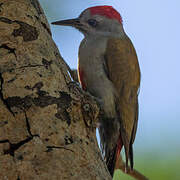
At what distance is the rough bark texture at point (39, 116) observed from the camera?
71.1 inches

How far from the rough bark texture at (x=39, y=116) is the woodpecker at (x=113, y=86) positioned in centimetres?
100

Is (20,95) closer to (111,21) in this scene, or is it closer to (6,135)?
(6,135)

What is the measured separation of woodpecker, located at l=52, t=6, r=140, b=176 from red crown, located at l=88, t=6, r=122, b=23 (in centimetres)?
50

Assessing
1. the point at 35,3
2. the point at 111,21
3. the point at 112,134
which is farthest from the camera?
the point at 111,21

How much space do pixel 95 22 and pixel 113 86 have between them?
1.04 m

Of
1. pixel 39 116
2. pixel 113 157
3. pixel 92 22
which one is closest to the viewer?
pixel 39 116

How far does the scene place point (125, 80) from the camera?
11.9ft

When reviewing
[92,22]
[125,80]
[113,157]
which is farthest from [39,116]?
[92,22]

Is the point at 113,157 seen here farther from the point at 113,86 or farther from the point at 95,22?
the point at 95,22

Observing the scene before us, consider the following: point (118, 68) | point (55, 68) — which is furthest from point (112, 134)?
point (55, 68)

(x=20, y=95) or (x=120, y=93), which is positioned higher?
(x=20, y=95)

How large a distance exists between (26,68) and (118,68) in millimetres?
1549

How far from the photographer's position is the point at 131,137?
364 cm

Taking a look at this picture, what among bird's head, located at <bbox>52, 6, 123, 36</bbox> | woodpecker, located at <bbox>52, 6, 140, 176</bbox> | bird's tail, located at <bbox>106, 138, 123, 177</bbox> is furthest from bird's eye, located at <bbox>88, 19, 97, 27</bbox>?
bird's tail, located at <bbox>106, 138, 123, 177</bbox>
